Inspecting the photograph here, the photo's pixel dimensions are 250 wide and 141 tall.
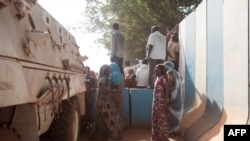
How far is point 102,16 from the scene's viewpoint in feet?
85.4

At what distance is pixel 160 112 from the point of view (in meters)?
7.16

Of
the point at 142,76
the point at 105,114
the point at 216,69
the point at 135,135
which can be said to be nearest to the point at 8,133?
the point at 216,69

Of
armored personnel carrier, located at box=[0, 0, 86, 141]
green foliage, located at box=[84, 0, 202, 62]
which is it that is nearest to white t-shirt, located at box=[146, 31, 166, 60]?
armored personnel carrier, located at box=[0, 0, 86, 141]

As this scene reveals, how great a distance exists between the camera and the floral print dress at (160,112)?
281 inches

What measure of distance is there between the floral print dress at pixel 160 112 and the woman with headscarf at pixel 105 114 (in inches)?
38.2

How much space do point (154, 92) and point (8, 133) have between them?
458cm

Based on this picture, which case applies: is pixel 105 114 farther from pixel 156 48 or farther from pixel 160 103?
pixel 156 48

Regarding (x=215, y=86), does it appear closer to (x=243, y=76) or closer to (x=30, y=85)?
(x=243, y=76)

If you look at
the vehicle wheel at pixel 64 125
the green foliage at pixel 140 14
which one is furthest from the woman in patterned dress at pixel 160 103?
the green foliage at pixel 140 14

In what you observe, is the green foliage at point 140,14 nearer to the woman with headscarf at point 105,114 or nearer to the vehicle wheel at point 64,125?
the woman with headscarf at point 105,114

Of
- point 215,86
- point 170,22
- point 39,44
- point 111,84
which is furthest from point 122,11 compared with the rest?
point 39,44

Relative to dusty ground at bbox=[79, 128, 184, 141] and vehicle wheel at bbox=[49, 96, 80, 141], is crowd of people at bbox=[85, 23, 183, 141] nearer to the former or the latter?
dusty ground at bbox=[79, 128, 184, 141]

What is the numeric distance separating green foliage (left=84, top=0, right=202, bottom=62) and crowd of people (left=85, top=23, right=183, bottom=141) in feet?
31.8

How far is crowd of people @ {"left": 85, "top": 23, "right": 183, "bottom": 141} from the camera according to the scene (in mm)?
7190
